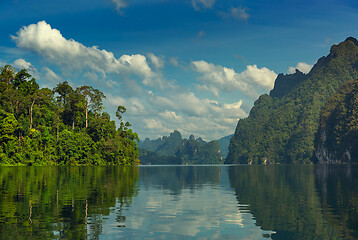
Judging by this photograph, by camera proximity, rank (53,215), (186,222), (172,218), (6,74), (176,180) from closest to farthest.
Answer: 1. (186,222)
2. (53,215)
3. (172,218)
4. (176,180)
5. (6,74)

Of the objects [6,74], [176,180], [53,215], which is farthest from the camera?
[6,74]

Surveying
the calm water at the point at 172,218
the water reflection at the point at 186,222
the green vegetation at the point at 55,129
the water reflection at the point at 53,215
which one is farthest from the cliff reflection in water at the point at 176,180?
the green vegetation at the point at 55,129

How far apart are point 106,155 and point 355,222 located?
129842mm

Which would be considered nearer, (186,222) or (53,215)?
(186,222)

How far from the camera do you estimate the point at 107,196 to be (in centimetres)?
2922

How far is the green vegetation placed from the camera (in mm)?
104188

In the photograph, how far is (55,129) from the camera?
12812 cm

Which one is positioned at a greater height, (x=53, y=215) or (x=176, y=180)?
(x=53, y=215)

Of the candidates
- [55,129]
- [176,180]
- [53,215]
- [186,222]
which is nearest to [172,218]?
[186,222]

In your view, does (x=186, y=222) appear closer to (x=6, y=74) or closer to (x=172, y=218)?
(x=172, y=218)

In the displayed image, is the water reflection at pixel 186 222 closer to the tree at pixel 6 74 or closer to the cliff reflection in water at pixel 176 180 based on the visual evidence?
the cliff reflection in water at pixel 176 180

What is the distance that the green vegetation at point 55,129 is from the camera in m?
104

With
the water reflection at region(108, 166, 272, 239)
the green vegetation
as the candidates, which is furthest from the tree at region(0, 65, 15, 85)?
the water reflection at region(108, 166, 272, 239)

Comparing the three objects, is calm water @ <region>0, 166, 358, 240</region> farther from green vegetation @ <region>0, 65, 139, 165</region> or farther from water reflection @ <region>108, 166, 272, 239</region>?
green vegetation @ <region>0, 65, 139, 165</region>
